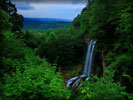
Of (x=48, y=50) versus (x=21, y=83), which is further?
(x=48, y=50)

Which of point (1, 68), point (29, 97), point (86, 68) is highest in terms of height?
point (29, 97)

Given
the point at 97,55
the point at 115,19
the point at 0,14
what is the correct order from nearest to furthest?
the point at 0,14, the point at 115,19, the point at 97,55

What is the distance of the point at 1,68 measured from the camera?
700 cm


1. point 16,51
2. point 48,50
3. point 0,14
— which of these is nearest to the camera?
point 0,14

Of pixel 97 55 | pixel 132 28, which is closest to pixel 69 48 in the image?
pixel 97 55

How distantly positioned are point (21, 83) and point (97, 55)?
16944 millimetres

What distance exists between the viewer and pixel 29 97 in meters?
3.21

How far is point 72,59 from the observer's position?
2258cm

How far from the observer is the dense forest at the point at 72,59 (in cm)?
340

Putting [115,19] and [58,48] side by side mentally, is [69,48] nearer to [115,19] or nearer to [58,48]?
[58,48]

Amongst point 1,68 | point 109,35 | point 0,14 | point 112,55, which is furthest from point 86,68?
point 0,14

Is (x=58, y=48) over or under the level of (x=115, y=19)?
under

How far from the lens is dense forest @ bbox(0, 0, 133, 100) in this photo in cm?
340

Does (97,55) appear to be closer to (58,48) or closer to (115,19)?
(58,48)
